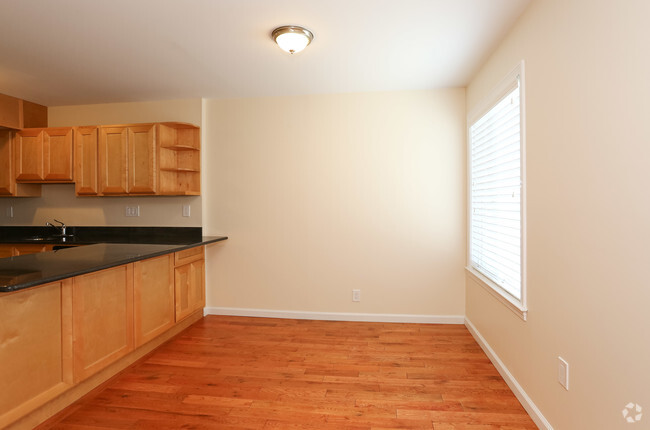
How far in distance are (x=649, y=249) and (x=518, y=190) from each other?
1.18 metres

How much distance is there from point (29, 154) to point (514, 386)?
5.18 meters

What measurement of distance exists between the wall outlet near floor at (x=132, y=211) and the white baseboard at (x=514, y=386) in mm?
3862

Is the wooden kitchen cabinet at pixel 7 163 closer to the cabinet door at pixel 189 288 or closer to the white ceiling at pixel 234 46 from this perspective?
the white ceiling at pixel 234 46

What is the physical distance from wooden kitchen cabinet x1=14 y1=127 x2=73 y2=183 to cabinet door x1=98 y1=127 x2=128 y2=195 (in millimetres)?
370

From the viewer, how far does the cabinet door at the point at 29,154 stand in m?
4.00

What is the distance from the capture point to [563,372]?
1.82m

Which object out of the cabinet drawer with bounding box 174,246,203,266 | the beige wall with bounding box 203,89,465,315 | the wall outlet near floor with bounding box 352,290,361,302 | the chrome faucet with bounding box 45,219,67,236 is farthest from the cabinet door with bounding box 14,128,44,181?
the wall outlet near floor with bounding box 352,290,361,302

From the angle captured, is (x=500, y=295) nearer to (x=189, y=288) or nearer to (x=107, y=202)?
(x=189, y=288)

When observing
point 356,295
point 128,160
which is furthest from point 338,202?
point 128,160

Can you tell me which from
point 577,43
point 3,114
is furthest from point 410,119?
point 3,114

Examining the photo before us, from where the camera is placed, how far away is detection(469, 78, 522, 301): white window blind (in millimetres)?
2416

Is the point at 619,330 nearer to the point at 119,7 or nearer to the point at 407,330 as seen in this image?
the point at 407,330

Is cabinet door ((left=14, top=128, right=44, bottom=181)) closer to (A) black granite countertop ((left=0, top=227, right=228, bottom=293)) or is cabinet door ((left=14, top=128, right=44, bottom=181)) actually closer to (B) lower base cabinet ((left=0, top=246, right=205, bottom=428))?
(A) black granite countertop ((left=0, top=227, right=228, bottom=293))

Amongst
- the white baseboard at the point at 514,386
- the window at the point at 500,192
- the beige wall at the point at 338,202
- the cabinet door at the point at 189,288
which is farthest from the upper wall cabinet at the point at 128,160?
the white baseboard at the point at 514,386
